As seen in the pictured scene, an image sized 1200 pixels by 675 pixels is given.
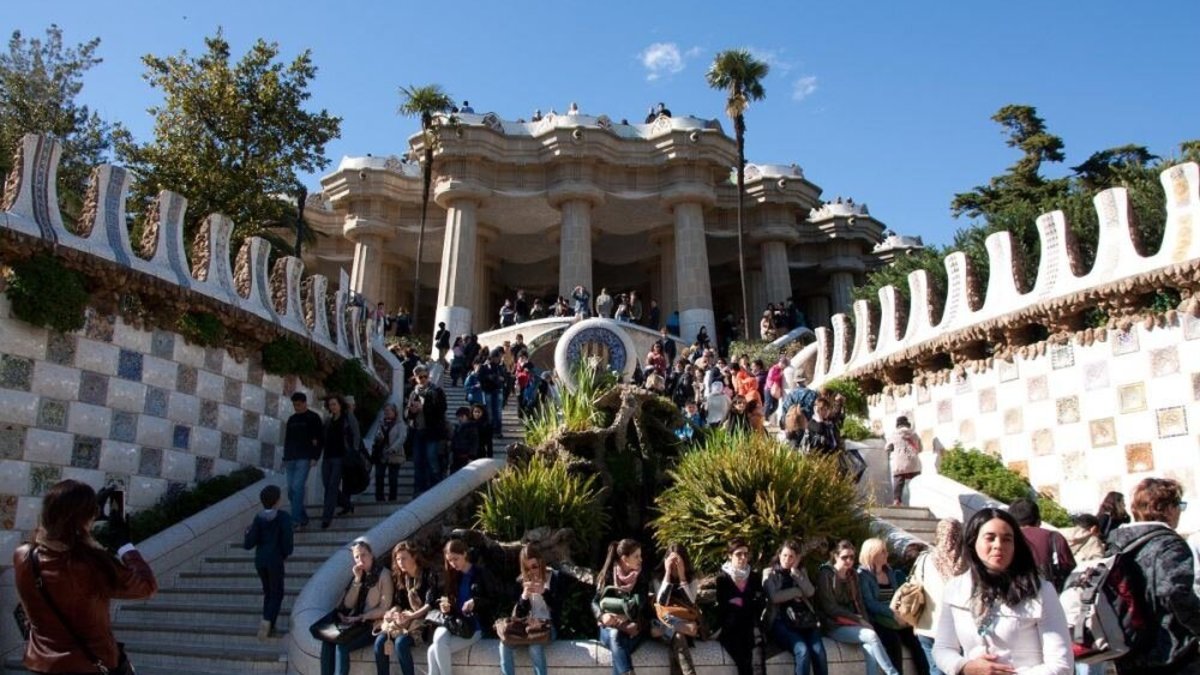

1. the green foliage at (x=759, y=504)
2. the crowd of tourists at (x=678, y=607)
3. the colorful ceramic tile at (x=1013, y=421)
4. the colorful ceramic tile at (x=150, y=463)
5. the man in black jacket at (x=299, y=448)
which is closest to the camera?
the crowd of tourists at (x=678, y=607)

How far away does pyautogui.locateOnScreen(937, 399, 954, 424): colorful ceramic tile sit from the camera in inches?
627

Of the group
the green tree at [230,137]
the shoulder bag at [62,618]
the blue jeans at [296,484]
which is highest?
the green tree at [230,137]

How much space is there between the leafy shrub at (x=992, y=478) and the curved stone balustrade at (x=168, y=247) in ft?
33.3

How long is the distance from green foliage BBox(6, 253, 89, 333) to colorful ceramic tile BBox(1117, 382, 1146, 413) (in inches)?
520

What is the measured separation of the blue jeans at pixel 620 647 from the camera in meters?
7.48

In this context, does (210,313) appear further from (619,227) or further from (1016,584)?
(619,227)

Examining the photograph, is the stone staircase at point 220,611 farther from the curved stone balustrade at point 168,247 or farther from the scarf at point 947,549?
the scarf at point 947,549

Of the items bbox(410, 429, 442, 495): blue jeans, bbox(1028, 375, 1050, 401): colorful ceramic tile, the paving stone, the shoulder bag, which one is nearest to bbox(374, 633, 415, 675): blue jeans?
the shoulder bag

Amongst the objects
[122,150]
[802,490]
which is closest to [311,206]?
[122,150]

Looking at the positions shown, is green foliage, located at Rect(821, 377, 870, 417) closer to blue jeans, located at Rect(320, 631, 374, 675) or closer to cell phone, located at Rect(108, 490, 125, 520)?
blue jeans, located at Rect(320, 631, 374, 675)

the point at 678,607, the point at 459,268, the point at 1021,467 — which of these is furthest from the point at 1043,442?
the point at 459,268

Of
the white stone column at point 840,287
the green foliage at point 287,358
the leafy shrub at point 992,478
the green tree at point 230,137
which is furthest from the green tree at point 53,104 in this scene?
the white stone column at point 840,287

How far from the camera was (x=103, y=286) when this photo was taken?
1109cm

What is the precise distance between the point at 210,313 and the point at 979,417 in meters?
11.9
